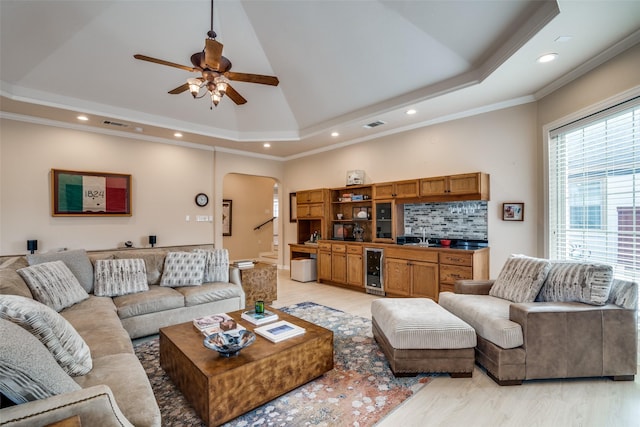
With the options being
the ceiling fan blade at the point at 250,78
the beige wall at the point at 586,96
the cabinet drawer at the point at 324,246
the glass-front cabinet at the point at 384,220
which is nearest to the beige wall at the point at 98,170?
the cabinet drawer at the point at 324,246

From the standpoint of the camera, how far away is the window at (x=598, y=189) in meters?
2.72

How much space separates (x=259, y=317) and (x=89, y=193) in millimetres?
4207

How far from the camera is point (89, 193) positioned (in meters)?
5.00

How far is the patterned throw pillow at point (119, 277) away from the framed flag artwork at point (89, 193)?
2068 millimetres

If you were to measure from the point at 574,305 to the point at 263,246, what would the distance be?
8.24 metres

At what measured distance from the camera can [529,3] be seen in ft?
8.36

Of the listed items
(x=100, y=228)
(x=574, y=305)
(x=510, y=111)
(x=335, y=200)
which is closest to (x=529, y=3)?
(x=510, y=111)

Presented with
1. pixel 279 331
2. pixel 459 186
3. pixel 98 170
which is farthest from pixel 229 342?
pixel 98 170

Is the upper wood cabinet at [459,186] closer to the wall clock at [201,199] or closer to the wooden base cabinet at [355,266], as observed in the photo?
the wooden base cabinet at [355,266]

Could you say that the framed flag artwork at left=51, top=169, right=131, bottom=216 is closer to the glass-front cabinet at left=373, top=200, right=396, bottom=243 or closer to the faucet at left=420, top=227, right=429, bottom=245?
the glass-front cabinet at left=373, top=200, right=396, bottom=243

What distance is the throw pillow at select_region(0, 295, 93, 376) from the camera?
1415 millimetres

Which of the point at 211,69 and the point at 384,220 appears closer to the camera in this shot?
the point at 211,69

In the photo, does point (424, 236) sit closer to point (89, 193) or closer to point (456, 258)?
point (456, 258)

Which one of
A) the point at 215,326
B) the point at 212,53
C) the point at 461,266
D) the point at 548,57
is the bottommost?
the point at 215,326
